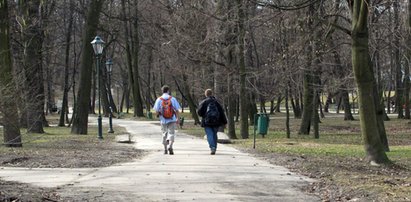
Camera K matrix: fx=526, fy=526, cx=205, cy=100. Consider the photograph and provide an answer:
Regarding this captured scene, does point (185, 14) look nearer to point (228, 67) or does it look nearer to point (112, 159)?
point (228, 67)

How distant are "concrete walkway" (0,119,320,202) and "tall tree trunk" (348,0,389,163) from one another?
2.11m

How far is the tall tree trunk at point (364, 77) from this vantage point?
37.3 ft

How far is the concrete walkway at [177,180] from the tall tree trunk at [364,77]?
211 centimetres

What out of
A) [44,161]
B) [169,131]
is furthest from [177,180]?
[169,131]

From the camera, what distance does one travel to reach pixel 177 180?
923 cm

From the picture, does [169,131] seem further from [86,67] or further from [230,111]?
[86,67]

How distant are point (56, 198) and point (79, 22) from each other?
37401mm

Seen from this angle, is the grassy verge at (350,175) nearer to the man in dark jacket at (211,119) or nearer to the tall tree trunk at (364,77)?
the tall tree trunk at (364,77)

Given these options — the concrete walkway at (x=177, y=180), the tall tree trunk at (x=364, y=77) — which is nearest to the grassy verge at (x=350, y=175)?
the concrete walkway at (x=177, y=180)

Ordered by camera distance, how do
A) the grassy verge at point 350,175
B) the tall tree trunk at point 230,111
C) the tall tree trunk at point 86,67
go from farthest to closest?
the tall tree trunk at point 86,67
the tall tree trunk at point 230,111
the grassy verge at point 350,175

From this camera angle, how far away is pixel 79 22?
141ft

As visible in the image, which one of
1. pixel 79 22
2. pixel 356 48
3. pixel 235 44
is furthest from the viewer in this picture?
pixel 79 22

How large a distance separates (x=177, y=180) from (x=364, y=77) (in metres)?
4.90

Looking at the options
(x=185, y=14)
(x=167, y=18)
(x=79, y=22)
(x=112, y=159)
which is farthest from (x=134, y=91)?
(x=112, y=159)
